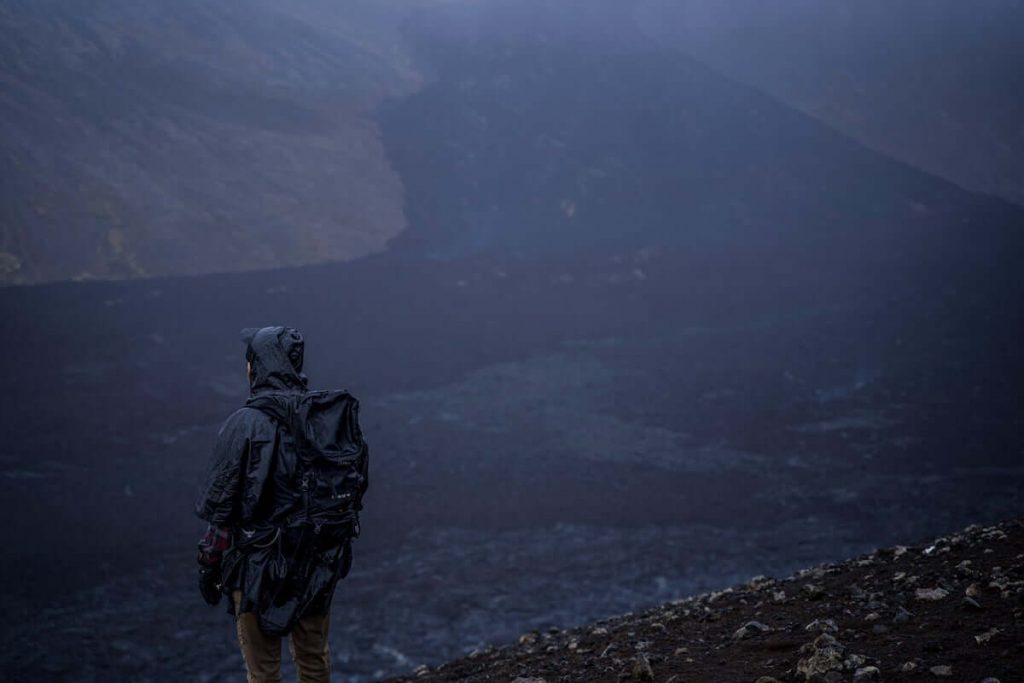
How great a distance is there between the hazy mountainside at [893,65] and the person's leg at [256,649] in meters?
29.1

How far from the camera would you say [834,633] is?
4406mm

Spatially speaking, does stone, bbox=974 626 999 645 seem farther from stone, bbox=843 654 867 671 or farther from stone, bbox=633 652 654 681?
stone, bbox=633 652 654 681

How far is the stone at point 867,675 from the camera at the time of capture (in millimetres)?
3555

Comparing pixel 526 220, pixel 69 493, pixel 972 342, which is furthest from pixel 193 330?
pixel 972 342

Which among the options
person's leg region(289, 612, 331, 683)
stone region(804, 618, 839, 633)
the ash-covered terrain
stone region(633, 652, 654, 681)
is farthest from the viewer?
the ash-covered terrain

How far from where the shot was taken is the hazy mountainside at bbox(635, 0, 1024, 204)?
97.3 ft

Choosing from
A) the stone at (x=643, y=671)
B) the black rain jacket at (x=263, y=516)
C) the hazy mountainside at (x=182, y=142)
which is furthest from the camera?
the hazy mountainside at (x=182, y=142)

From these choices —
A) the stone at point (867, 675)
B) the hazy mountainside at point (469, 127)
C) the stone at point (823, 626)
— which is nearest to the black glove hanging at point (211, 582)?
the stone at point (867, 675)

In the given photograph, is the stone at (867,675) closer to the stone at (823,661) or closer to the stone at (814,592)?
the stone at (823,661)

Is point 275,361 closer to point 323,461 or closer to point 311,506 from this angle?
point 323,461

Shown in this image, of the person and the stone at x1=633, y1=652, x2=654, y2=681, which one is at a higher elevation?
the person

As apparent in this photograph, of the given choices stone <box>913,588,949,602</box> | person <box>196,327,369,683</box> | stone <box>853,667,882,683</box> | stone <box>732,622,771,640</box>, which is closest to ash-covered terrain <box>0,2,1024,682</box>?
stone <box>732,622,771,640</box>

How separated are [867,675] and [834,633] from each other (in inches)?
32.9

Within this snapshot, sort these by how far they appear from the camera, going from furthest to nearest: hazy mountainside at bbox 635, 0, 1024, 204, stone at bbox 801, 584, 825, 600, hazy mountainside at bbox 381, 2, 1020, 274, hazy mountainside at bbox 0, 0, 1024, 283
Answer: hazy mountainside at bbox 635, 0, 1024, 204, hazy mountainside at bbox 381, 2, 1020, 274, hazy mountainside at bbox 0, 0, 1024, 283, stone at bbox 801, 584, 825, 600
